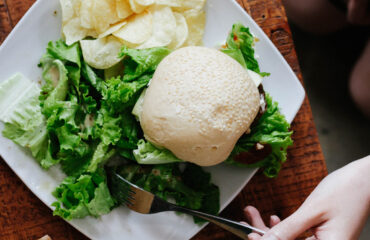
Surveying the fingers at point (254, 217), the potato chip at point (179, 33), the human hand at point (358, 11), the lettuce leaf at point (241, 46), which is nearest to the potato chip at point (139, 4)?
the potato chip at point (179, 33)

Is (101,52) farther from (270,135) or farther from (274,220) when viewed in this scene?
(274,220)

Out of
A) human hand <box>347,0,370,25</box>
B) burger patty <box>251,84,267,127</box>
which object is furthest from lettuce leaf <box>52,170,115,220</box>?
human hand <box>347,0,370,25</box>

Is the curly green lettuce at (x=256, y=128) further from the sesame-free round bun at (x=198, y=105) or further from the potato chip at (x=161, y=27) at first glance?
the potato chip at (x=161, y=27)

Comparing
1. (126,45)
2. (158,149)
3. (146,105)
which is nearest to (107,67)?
(126,45)

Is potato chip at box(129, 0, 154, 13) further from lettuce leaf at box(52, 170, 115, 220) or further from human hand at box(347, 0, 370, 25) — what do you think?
human hand at box(347, 0, 370, 25)

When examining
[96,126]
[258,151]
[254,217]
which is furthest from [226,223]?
[96,126]
